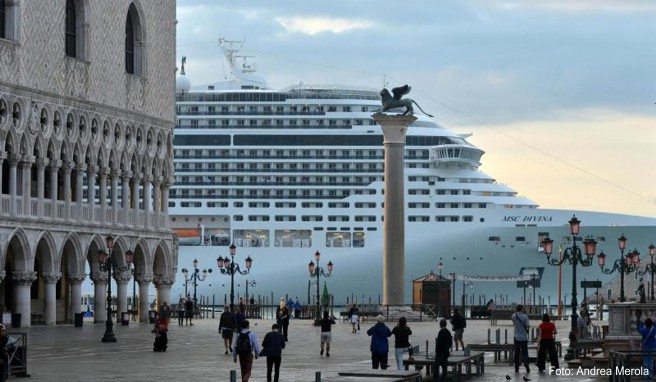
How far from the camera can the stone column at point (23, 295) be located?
184 feet

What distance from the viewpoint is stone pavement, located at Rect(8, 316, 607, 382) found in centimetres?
2962

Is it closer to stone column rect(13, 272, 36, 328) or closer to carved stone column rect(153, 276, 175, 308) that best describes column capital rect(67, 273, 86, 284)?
stone column rect(13, 272, 36, 328)

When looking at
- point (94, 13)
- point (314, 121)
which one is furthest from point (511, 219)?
point (94, 13)

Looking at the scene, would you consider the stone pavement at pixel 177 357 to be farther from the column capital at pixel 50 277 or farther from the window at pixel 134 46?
the window at pixel 134 46

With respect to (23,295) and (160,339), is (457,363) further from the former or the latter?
(23,295)

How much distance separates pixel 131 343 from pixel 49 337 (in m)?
4.02

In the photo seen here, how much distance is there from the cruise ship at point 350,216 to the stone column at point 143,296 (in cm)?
3575

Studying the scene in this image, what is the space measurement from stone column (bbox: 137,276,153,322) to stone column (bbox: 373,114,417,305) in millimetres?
9524

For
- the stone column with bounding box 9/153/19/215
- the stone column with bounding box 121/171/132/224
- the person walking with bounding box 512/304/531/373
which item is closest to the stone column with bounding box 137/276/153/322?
the stone column with bounding box 121/171/132/224

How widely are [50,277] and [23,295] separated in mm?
1774

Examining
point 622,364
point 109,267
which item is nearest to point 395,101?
point 109,267

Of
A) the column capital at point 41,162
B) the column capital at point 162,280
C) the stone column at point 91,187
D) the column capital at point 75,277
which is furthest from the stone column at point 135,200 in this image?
the column capital at point 41,162

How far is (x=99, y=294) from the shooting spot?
62.7 meters

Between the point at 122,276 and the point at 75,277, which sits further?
the point at 122,276
